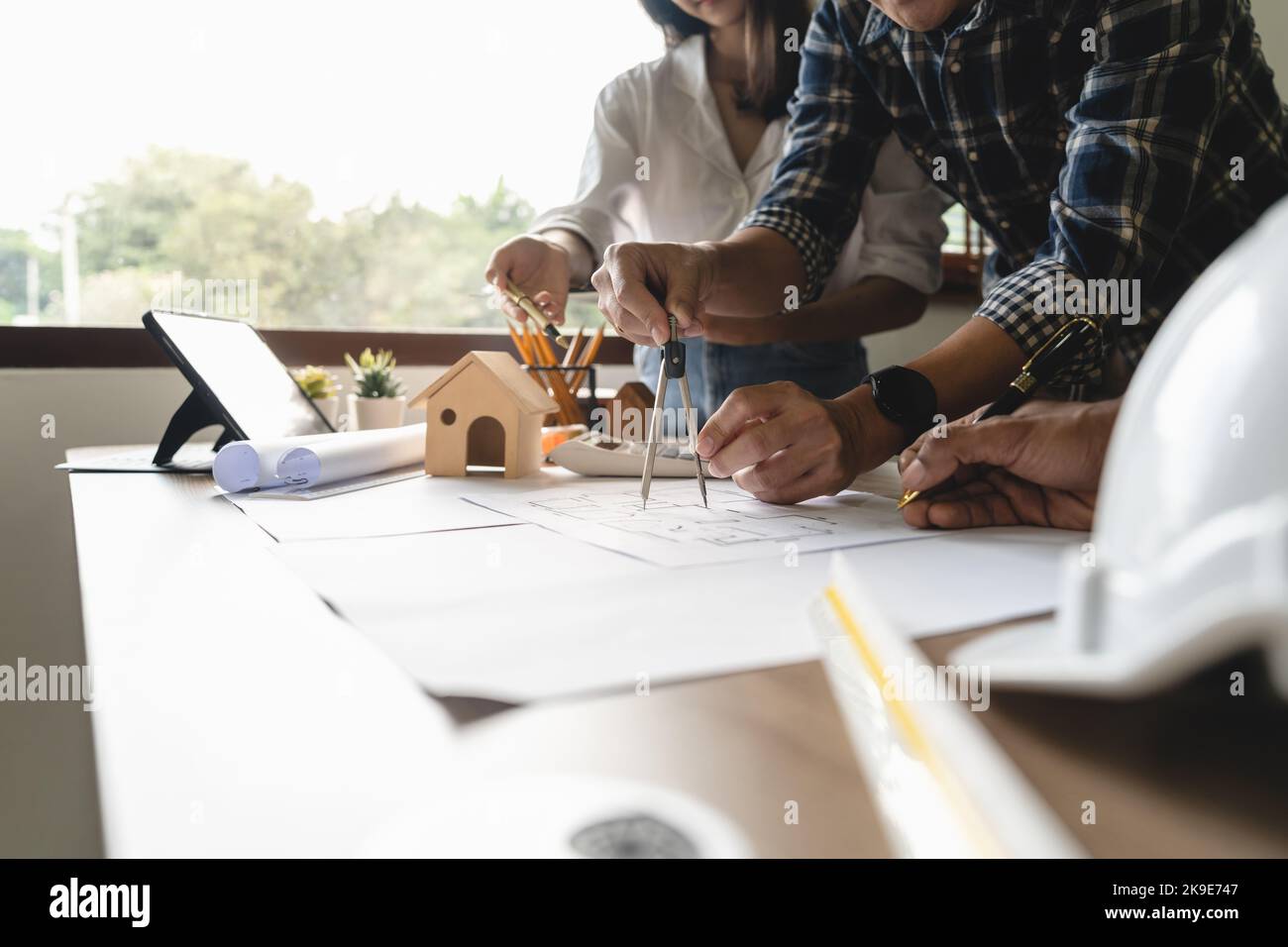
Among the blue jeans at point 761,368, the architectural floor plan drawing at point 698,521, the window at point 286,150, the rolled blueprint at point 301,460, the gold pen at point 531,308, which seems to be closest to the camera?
the architectural floor plan drawing at point 698,521

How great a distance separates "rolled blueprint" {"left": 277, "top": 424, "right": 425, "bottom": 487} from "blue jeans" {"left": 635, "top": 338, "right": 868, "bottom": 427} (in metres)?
0.60

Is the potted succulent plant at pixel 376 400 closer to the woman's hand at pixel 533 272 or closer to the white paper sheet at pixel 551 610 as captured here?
the woman's hand at pixel 533 272

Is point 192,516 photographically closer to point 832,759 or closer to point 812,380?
point 832,759

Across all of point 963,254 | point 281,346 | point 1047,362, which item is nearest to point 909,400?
point 1047,362

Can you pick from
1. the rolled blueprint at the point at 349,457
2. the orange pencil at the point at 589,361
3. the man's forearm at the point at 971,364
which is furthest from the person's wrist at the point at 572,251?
the man's forearm at the point at 971,364

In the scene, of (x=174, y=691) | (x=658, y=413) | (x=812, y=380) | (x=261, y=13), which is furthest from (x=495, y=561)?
(x=261, y=13)

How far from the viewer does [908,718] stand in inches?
11.4

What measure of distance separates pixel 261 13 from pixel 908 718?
7.35 ft

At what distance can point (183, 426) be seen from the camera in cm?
110

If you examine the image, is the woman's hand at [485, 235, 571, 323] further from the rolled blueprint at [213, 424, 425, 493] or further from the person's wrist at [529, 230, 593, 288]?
the rolled blueprint at [213, 424, 425, 493]

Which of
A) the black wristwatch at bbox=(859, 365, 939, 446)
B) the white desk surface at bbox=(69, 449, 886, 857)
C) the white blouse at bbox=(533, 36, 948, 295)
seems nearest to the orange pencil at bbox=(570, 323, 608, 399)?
the white blouse at bbox=(533, 36, 948, 295)

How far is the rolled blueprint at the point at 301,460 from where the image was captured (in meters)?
0.89

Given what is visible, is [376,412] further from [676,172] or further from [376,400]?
[676,172]
